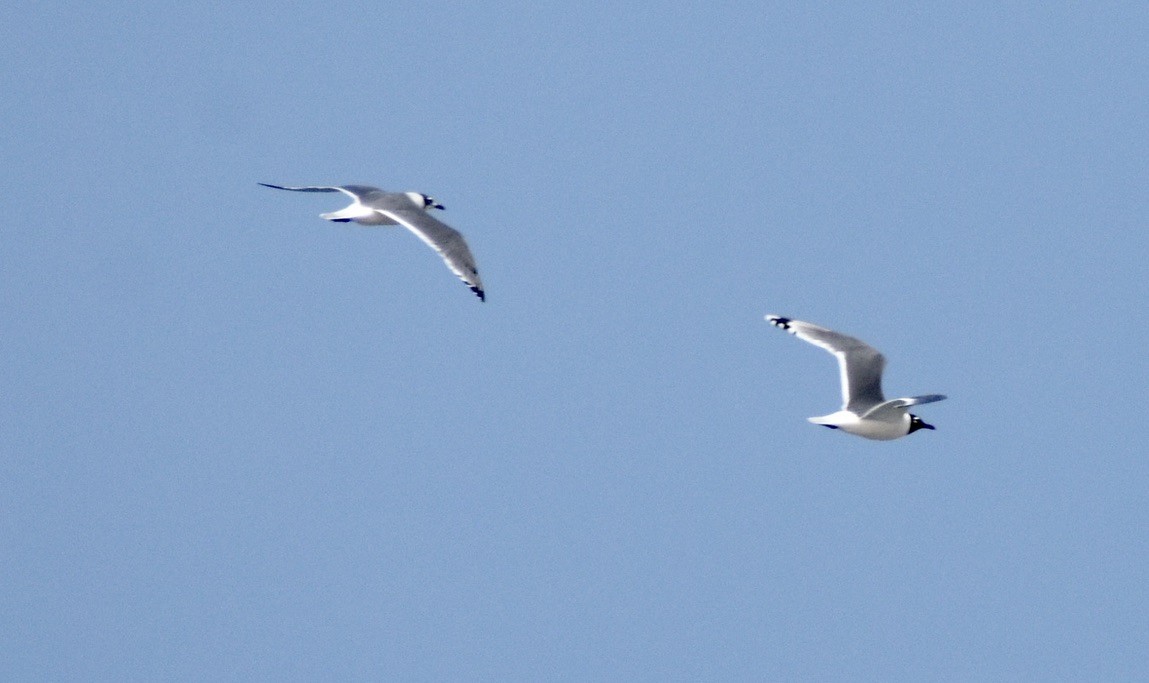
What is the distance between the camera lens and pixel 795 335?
14.7 meters

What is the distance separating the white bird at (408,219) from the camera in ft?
49.9

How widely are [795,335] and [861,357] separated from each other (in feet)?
2.15

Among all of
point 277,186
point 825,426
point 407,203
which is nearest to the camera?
point 825,426

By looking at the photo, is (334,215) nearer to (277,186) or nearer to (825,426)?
(277,186)

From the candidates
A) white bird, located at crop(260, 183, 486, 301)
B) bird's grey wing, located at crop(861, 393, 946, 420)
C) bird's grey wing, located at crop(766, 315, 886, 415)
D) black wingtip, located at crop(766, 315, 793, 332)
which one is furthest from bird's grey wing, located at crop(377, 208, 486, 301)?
bird's grey wing, located at crop(861, 393, 946, 420)

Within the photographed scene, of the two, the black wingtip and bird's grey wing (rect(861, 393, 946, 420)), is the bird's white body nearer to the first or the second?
bird's grey wing (rect(861, 393, 946, 420))

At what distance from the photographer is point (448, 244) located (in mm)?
15320

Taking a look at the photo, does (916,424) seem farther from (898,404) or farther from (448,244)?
(448,244)

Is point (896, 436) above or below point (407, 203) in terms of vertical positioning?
below

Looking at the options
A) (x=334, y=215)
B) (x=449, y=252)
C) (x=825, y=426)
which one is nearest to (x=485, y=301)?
(x=449, y=252)

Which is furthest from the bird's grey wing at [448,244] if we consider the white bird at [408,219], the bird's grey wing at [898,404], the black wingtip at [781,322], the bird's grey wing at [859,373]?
the bird's grey wing at [898,404]

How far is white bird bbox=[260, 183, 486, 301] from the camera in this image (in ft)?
49.9

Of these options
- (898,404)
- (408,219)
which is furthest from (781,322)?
(408,219)

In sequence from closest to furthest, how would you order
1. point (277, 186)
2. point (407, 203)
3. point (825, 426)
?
point (825, 426) → point (277, 186) → point (407, 203)
